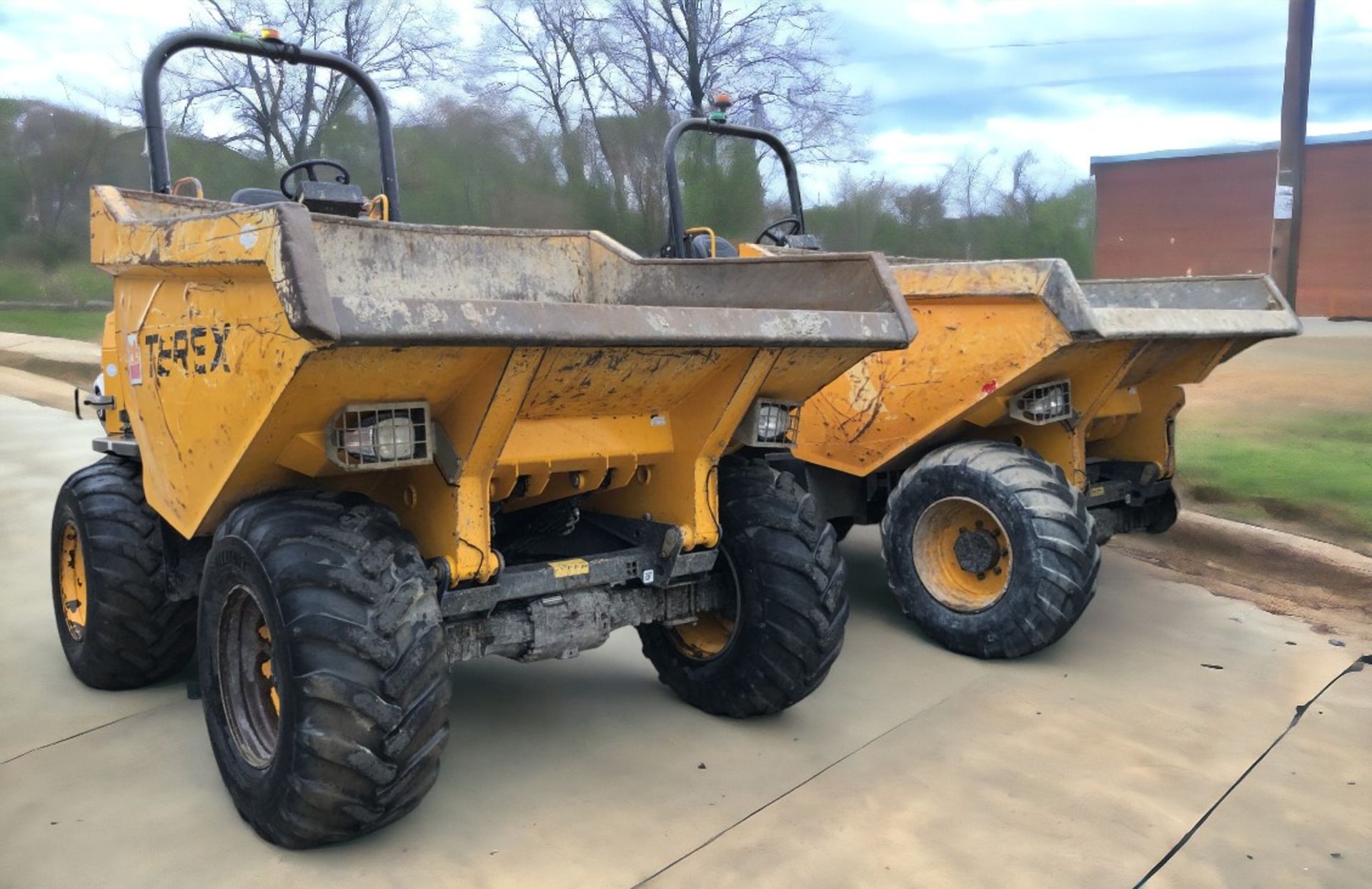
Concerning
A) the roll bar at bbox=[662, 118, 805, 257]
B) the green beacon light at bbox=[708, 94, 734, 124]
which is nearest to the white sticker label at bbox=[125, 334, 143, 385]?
the roll bar at bbox=[662, 118, 805, 257]

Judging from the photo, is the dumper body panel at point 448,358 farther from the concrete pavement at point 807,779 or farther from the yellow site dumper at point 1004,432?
the yellow site dumper at point 1004,432

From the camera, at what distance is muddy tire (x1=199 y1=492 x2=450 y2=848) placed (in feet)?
8.96

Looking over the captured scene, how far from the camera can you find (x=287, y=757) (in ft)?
9.12

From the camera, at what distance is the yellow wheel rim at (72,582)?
4289mm

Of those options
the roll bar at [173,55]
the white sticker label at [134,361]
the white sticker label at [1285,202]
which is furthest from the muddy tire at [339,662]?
the white sticker label at [1285,202]

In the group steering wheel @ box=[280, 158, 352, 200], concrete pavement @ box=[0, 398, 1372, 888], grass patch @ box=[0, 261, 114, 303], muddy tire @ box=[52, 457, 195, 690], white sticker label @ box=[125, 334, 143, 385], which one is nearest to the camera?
concrete pavement @ box=[0, 398, 1372, 888]

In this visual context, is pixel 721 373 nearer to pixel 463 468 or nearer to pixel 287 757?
pixel 463 468

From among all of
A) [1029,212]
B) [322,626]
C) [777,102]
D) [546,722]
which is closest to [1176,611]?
[546,722]

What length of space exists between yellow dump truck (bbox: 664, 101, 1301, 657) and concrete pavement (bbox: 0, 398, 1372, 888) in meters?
0.37

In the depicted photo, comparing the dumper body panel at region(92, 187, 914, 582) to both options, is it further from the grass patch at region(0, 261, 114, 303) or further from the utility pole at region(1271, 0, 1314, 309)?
the grass patch at region(0, 261, 114, 303)

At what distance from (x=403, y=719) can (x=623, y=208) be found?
908 cm

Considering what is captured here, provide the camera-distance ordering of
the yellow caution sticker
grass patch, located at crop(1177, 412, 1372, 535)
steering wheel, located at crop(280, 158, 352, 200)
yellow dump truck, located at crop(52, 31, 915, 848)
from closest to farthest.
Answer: yellow dump truck, located at crop(52, 31, 915, 848), the yellow caution sticker, steering wheel, located at crop(280, 158, 352, 200), grass patch, located at crop(1177, 412, 1372, 535)

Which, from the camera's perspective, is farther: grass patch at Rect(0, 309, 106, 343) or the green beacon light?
grass patch at Rect(0, 309, 106, 343)

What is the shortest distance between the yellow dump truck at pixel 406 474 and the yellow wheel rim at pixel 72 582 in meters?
0.02
